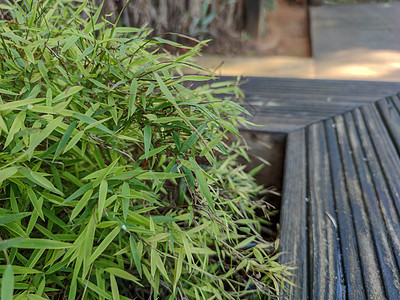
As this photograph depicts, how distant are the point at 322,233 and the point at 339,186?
334 millimetres

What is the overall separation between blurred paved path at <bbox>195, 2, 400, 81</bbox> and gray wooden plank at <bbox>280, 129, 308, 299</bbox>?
97cm

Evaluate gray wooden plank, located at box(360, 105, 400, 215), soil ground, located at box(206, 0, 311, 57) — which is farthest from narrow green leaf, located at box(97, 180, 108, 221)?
soil ground, located at box(206, 0, 311, 57)

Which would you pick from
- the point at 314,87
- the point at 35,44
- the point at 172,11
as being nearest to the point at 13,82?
the point at 35,44

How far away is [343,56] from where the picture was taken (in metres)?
3.83

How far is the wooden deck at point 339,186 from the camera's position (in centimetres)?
104

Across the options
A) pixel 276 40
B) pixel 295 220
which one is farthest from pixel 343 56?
pixel 295 220

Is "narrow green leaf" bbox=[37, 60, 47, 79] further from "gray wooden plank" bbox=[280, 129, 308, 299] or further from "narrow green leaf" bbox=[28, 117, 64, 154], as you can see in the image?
"gray wooden plank" bbox=[280, 129, 308, 299]

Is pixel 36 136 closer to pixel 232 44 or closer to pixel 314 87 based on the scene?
pixel 314 87

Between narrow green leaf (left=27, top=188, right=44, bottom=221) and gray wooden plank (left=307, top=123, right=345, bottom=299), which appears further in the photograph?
gray wooden plank (left=307, top=123, right=345, bottom=299)

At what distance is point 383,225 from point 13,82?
1212 mm

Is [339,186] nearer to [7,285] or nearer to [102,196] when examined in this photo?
[102,196]

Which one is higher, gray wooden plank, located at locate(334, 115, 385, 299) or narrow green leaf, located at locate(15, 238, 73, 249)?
narrow green leaf, located at locate(15, 238, 73, 249)

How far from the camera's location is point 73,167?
3.37ft

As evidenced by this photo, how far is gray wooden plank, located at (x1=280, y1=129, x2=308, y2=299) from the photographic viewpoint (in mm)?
1036
